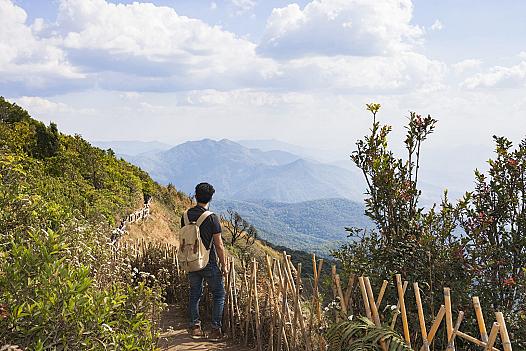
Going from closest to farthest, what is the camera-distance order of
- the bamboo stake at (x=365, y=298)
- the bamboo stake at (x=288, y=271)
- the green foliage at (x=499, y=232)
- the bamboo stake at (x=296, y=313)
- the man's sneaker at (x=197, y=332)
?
the bamboo stake at (x=365, y=298) < the green foliage at (x=499, y=232) < the bamboo stake at (x=296, y=313) < the bamboo stake at (x=288, y=271) < the man's sneaker at (x=197, y=332)

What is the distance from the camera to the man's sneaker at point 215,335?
5.83m

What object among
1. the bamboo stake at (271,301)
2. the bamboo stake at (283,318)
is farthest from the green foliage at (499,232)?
the bamboo stake at (271,301)

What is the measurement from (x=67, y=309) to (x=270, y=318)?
118 inches

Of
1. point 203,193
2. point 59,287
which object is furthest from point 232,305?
point 59,287

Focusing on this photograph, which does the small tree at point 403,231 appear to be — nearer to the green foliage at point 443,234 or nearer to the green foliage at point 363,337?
the green foliage at point 443,234

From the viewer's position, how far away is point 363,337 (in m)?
Result: 3.47

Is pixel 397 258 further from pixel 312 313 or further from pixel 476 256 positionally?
pixel 312 313

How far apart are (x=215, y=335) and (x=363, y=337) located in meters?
2.83

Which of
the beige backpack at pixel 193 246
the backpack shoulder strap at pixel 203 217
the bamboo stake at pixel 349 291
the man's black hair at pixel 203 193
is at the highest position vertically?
the man's black hair at pixel 203 193

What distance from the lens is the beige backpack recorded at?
18.2ft

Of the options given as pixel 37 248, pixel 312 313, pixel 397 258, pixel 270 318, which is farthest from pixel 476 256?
pixel 37 248

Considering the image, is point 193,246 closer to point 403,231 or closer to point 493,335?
point 403,231

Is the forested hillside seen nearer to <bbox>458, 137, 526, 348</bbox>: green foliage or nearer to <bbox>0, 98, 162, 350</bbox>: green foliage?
<bbox>0, 98, 162, 350</bbox>: green foliage

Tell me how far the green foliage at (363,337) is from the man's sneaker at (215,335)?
7.52 feet
